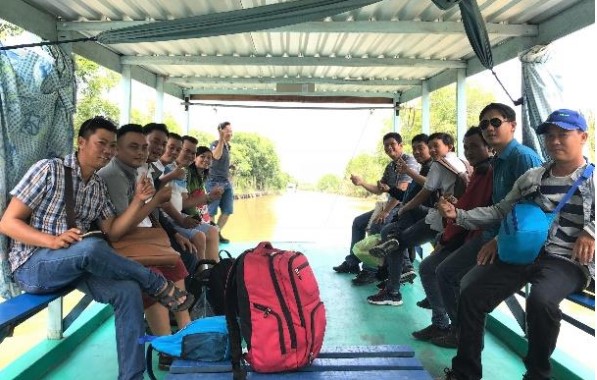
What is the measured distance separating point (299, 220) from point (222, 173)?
326 centimetres

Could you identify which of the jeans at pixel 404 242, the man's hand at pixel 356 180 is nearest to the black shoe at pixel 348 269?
the man's hand at pixel 356 180

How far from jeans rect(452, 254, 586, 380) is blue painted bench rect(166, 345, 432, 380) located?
532 mm

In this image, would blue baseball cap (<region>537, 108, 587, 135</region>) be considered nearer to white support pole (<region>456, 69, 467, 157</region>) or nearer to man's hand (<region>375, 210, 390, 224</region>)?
man's hand (<region>375, 210, 390, 224</region>)

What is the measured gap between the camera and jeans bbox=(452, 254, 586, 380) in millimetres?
2143

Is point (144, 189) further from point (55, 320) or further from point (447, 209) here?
point (447, 209)

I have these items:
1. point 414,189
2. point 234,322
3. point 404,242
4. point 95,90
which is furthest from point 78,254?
point 95,90

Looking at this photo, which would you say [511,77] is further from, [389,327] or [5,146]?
[5,146]

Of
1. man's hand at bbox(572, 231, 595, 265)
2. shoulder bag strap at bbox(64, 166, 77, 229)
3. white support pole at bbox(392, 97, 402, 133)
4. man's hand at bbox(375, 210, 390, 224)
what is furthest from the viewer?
white support pole at bbox(392, 97, 402, 133)

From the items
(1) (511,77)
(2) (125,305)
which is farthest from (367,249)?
(2) (125,305)

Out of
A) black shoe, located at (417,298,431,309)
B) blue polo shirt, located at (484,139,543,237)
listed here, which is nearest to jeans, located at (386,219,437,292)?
black shoe, located at (417,298,431,309)

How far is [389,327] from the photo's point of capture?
3529 millimetres

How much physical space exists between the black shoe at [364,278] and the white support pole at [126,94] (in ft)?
10.3

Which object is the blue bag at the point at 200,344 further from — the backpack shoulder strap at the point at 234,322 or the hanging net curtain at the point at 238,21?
the hanging net curtain at the point at 238,21

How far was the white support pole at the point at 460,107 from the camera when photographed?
17.3ft
